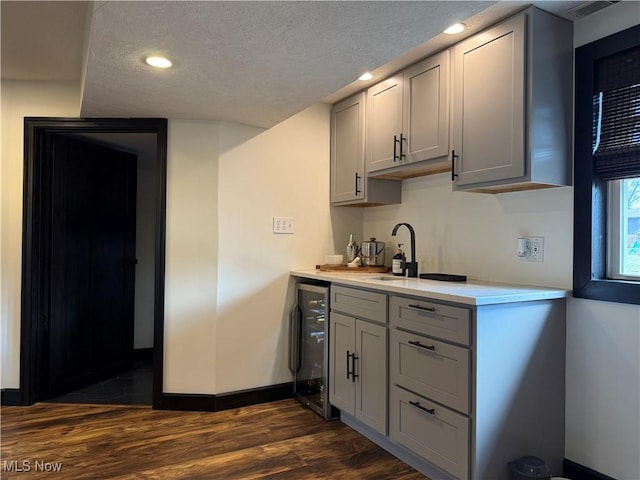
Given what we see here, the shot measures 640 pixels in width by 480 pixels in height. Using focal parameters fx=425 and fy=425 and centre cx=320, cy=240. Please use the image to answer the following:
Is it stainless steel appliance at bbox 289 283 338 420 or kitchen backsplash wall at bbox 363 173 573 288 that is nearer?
kitchen backsplash wall at bbox 363 173 573 288

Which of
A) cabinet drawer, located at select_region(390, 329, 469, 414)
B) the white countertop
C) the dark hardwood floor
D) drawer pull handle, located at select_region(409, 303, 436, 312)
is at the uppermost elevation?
the white countertop

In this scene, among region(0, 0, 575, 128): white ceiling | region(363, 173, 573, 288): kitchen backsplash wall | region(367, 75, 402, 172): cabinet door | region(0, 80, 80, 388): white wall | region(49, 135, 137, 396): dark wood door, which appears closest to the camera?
region(0, 0, 575, 128): white ceiling

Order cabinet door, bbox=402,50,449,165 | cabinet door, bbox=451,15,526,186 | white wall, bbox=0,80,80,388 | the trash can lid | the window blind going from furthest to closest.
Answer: white wall, bbox=0,80,80,388 → cabinet door, bbox=402,50,449,165 → cabinet door, bbox=451,15,526,186 → the window blind → the trash can lid

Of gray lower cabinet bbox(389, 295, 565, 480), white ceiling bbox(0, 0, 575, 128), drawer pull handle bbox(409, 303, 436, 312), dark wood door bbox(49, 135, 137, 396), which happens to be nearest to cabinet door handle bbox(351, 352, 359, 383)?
gray lower cabinet bbox(389, 295, 565, 480)

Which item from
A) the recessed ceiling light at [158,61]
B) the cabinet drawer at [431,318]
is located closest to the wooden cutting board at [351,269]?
the cabinet drawer at [431,318]

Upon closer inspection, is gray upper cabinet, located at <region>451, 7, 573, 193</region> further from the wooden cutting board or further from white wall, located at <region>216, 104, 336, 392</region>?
white wall, located at <region>216, 104, 336, 392</region>

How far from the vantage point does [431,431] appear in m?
1.96

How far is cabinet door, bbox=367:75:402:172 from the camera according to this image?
2707 mm

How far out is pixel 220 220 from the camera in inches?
117

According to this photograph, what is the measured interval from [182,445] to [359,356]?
3.67 feet

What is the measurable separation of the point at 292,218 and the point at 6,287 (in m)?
2.06

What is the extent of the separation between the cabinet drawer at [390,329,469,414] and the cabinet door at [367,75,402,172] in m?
1.17

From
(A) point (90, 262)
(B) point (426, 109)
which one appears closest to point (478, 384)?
(B) point (426, 109)

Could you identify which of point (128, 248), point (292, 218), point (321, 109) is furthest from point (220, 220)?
point (128, 248)
